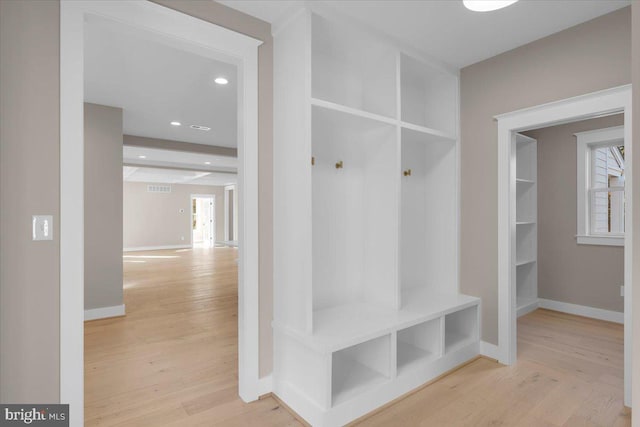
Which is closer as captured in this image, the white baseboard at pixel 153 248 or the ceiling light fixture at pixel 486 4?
the ceiling light fixture at pixel 486 4

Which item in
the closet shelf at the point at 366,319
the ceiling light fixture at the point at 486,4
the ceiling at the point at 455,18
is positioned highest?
the ceiling at the point at 455,18

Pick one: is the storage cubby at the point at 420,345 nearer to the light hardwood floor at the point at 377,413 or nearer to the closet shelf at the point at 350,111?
the light hardwood floor at the point at 377,413

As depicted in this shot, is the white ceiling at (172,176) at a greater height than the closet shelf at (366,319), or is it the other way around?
the white ceiling at (172,176)

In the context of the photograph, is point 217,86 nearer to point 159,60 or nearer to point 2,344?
point 159,60

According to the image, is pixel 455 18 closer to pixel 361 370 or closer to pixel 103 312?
pixel 361 370

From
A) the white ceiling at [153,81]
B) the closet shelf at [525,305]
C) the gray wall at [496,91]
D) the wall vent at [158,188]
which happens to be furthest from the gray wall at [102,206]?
the wall vent at [158,188]

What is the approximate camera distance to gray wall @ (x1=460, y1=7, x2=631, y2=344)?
7.62 ft

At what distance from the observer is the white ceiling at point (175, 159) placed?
671 cm

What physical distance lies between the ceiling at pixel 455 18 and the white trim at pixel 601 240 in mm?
2643

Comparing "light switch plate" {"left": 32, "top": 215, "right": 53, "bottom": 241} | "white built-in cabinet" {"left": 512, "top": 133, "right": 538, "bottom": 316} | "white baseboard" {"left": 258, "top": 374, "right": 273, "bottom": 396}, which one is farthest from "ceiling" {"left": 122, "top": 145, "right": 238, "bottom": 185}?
"white built-in cabinet" {"left": 512, "top": 133, "right": 538, "bottom": 316}

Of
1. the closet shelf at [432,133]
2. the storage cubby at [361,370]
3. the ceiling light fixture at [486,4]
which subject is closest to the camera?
the ceiling light fixture at [486,4]

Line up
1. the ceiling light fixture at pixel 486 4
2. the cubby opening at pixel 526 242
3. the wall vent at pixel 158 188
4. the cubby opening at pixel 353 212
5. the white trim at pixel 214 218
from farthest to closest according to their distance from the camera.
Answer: the white trim at pixel 214 218, the wall vent at pixel 158 188, the cubby opening at pixel 526 242, the cubby opening at pixel 353 212, the ceiling light fixture at pixel 486 4

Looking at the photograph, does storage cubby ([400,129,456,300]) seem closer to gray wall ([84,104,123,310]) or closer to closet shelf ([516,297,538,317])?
closet shelf ([516,297,538,317])

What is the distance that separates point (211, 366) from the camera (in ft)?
9.11
